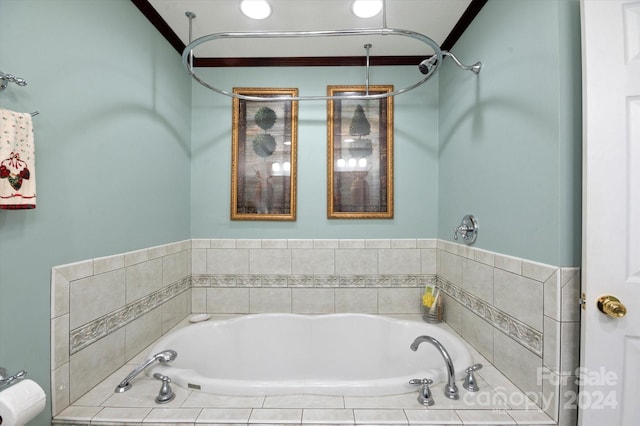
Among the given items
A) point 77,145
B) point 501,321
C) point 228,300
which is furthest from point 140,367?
point 501,321

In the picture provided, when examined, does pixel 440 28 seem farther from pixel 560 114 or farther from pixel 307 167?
pixel 307 167

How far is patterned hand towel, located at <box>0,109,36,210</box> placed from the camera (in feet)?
2.69

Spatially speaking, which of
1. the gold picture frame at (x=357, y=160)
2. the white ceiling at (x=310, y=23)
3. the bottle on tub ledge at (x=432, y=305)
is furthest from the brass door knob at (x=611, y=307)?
the white ceiling at (x=310, y=23)

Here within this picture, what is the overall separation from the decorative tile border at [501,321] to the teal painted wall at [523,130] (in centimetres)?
30

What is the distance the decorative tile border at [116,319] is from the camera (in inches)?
45.1

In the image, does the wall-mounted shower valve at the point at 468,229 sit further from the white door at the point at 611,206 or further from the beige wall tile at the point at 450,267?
the white door at the point at 611,206

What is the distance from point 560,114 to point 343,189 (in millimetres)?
1271

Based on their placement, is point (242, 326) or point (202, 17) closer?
point (202, 17)

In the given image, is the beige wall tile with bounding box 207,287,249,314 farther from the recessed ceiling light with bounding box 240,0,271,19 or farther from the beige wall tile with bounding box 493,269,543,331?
the recessed ceiling light with bounding box 240,0,271,19

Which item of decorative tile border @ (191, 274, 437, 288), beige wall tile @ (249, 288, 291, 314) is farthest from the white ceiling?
beige wall tile @ (249, 288, 291, 314)

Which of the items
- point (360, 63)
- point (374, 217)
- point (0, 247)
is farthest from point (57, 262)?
point (360, 63)

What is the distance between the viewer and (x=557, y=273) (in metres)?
1.01

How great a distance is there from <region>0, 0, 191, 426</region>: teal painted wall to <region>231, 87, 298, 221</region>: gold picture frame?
49 cm

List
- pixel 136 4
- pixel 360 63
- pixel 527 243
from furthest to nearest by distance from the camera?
1. pixel 360 63
2. pixel 136 4
3. pixel 527 243
